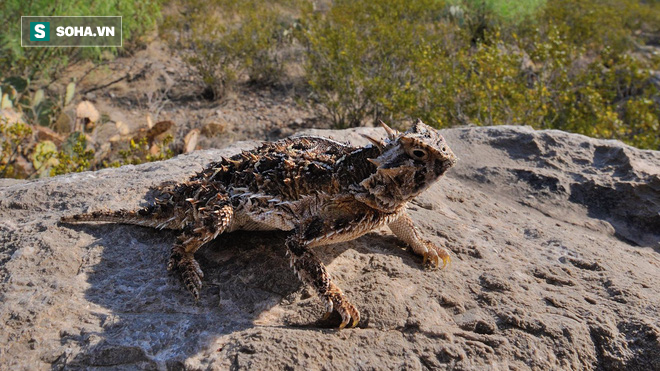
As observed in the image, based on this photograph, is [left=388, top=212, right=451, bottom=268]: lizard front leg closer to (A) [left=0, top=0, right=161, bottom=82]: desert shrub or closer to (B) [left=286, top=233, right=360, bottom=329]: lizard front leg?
(B) [left=286, top=233, right=360, bottom=329]: lizard front leg

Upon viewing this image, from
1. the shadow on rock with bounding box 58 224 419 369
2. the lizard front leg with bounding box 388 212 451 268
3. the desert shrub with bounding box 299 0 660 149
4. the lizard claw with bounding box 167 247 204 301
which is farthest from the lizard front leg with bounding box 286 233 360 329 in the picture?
the desert shrub with bounding box 299 0 660 149

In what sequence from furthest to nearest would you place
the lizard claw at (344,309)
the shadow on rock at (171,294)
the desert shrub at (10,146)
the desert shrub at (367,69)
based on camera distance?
1. the desert shrub at (367,69)
2. the desert shrub at (10,146)
3. the lizard claw at (344,309)
4. the shadow on rock at (171,294)

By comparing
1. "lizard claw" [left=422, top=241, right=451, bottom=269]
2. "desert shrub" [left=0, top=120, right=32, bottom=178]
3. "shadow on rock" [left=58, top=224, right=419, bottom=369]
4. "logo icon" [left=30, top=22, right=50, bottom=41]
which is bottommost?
"desert shrub" [left=0, top=120, right=32, bottom=178]

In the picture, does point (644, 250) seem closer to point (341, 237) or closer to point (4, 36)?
point (341, 237)

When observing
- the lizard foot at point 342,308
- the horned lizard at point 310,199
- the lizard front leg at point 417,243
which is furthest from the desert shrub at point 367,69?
the lizard foot at point 342,308

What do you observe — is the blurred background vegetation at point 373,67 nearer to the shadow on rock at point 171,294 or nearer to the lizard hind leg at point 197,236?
the shadow on rock at point 171,294

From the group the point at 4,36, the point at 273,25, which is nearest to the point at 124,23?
the point at 4,36

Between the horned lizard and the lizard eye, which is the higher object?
the lizard eye
